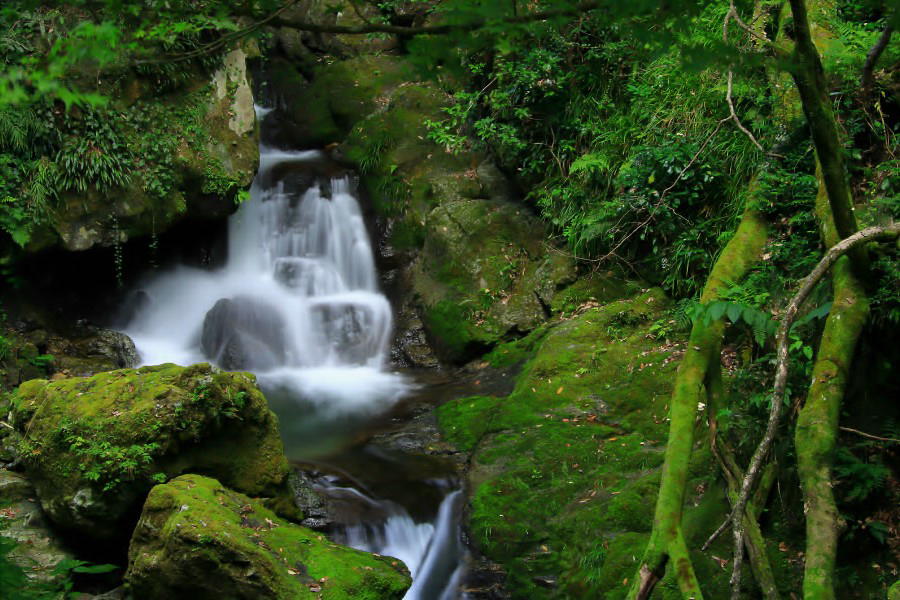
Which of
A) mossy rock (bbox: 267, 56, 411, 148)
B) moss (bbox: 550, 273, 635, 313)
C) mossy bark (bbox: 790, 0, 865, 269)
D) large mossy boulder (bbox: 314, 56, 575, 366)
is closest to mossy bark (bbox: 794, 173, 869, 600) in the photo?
mossy bark (bbox: 790, 0, 865, 269)

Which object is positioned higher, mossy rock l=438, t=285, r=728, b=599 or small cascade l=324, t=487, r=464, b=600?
mossy rock l=438, t=285, r=728, b=599

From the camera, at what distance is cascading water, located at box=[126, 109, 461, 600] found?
8.96 metres

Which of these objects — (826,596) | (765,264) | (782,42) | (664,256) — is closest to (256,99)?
(664,256)

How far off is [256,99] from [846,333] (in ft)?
45.4

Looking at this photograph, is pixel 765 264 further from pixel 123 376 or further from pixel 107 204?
pixel 107 204

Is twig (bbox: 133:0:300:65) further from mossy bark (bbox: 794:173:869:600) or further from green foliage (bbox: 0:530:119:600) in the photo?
mossy bark (bbox: 794:173:869:600)

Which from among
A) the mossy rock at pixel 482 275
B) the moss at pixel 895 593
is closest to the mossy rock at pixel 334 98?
the mossy rock at pixel 482 275

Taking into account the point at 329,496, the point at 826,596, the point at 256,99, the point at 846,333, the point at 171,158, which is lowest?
the point at 329,496

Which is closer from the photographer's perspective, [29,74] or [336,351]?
[29,74]

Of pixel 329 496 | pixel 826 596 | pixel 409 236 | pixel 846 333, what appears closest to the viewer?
pixel 826 596

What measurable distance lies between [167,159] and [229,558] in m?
6.92

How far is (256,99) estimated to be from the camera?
15102mm

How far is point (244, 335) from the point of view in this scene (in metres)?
10.2

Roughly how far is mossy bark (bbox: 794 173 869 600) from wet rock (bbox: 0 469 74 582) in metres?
4.60
